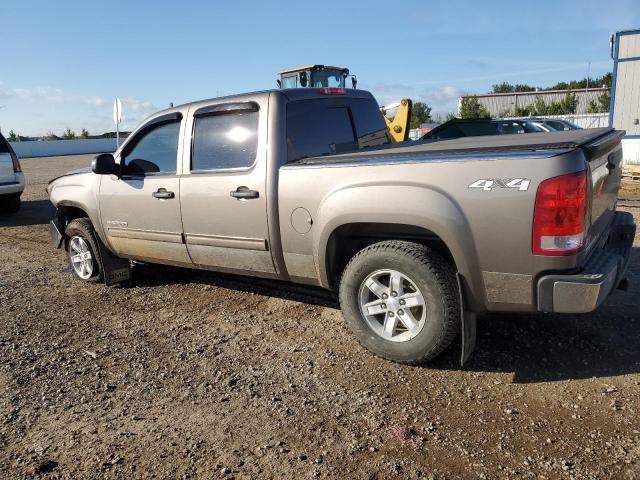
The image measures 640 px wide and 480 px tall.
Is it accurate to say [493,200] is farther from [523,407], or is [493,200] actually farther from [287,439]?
[287,439]

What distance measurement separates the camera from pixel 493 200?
3.04m

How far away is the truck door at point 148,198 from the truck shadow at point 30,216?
19.4ft

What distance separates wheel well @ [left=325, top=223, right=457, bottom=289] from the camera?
3588 mm

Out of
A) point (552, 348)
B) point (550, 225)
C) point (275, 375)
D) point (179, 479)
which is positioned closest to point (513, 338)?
point (552, 348)

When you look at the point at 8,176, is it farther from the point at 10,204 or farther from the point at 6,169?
the point at 10,204

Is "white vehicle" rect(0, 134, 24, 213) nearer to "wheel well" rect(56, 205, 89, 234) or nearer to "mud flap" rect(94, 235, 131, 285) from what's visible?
"wheel well" rect(56, 205, 89, 234)

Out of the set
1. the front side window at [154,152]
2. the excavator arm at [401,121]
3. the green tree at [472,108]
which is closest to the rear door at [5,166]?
the front side window at [154,152]

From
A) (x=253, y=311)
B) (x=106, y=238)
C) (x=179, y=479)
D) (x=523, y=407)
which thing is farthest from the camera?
(x=106, y=238)

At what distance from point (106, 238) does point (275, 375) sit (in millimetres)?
2867

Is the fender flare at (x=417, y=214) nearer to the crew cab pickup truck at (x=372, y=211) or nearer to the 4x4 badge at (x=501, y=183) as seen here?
the crew cab pickup truck at (x=372, y=211)

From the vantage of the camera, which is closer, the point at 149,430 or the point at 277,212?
the point at 149,430

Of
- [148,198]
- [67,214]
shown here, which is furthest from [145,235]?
[67,214]

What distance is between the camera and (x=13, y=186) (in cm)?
1087

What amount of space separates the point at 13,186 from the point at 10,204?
2.14 feet
